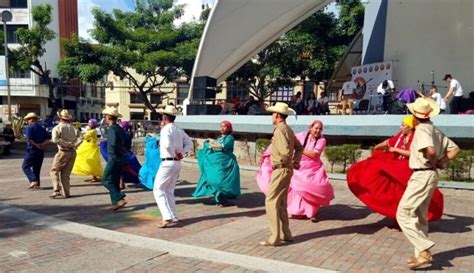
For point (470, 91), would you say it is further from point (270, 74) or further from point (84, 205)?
point (84, 205)

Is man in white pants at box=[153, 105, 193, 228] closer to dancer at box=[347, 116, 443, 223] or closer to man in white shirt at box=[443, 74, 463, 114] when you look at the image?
dancer at box=[347, 116, 443, 223]

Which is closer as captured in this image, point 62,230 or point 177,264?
point 177,264

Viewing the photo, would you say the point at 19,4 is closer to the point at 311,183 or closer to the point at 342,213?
the point at 342,213

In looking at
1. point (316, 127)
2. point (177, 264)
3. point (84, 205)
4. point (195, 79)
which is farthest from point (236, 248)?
point (195, 79)

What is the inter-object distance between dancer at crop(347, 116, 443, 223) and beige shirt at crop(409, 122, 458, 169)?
836 millimetres

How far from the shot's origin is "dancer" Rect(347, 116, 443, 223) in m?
5.69

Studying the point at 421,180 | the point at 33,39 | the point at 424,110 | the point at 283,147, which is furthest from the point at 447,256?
the point at 33,39

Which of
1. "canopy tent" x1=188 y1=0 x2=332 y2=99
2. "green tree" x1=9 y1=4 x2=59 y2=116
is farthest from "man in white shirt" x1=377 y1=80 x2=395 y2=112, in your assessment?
"green tree" x1=9 y1=4 x2=59 y2=116

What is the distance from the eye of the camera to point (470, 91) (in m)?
16.7

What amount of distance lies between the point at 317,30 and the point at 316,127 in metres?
19.6

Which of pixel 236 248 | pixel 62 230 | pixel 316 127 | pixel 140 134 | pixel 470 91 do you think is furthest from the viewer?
pixel 140 134

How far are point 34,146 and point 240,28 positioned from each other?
38.1ft

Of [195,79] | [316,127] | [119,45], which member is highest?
[119,45]

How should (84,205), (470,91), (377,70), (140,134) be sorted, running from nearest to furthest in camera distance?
(84,205) < (470,91) < (377,70) < (140,134)
